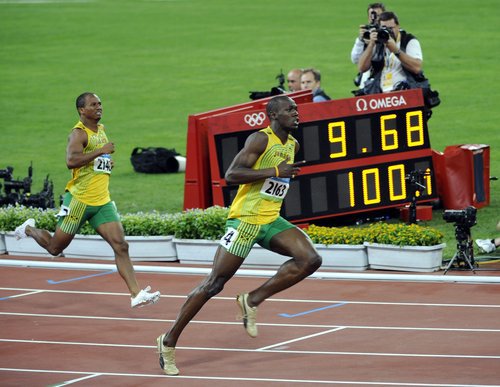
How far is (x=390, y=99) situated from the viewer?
17219 mm

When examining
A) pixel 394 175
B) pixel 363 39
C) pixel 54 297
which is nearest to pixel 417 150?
pixel 394 175

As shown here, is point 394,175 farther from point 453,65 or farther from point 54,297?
point 453,65

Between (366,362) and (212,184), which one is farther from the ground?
(212,184)

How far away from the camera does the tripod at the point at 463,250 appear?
574 inches

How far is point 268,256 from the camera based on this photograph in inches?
617

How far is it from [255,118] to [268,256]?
1870mm

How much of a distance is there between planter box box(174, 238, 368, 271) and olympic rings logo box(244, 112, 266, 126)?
160 cm

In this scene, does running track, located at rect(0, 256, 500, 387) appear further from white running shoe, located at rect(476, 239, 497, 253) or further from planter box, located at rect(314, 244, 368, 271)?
white running shoe, located at rect(476, 239, 497, 253)

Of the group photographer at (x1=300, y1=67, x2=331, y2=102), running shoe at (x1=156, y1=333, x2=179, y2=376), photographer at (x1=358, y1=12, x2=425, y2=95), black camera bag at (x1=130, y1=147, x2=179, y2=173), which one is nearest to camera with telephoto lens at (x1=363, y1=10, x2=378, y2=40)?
photographer at (x1=358, y1=12, x2=425, y2=95)

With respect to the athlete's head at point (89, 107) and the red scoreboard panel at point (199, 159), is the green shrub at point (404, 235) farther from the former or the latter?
the athlete's head at point (89, 107)

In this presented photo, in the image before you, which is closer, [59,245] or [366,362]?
[366,362]

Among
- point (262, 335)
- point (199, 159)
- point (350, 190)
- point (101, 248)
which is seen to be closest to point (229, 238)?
point (262, 335)

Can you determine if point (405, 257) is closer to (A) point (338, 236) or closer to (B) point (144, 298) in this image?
(A) point (338, 236)

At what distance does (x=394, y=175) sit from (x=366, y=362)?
244 inches
